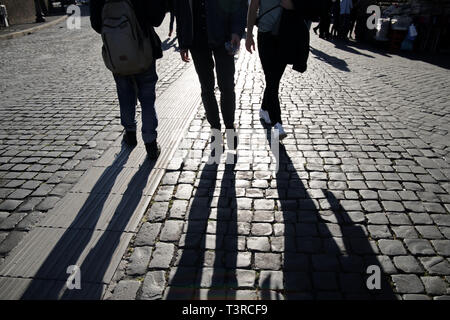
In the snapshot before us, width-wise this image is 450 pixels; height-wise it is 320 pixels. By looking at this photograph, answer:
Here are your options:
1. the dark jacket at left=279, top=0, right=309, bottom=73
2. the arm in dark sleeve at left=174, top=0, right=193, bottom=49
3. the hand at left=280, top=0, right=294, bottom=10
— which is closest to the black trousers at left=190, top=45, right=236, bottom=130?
the arm in dark sleeve at left=174, top=0, right=193, bottom=49

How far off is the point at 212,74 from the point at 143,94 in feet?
2.68

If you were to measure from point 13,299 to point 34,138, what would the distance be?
281cm

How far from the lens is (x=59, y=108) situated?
17.8ft

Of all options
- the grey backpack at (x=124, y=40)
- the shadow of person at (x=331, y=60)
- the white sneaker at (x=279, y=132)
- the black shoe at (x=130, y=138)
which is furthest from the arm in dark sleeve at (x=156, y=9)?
the shadow of person at (x=331, y=60)

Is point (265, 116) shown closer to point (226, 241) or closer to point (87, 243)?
point (226, 241)

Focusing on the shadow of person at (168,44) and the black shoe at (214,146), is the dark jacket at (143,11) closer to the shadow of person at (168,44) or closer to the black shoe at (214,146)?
the black shoe at (214,146)

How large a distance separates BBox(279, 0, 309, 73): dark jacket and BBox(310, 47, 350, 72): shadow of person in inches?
201

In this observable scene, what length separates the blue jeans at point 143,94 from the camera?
11.4 feet

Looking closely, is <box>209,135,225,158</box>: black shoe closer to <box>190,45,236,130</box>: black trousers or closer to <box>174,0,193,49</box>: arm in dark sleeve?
<box>190,45,236,130</box>: black trousers

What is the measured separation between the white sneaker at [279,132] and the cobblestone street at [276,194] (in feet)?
0.25

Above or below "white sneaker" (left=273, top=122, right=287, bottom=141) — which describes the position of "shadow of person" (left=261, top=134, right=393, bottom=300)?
below

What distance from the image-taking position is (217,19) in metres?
3.22

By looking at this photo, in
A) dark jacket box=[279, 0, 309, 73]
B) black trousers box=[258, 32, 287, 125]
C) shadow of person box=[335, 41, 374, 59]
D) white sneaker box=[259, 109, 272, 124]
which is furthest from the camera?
shadow of person box=[335, 41, 374, 59]

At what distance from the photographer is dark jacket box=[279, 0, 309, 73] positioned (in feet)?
11.8
